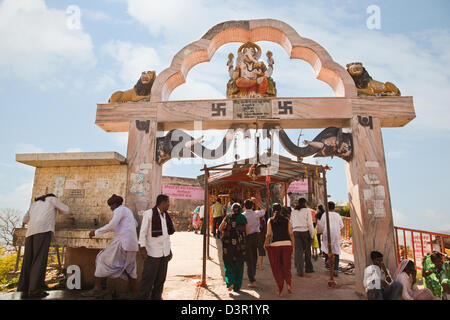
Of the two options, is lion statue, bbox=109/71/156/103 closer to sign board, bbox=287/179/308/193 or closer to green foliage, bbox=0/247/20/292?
sign board, bbox=287/179/308/193

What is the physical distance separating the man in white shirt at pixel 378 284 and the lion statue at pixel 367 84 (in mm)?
3596

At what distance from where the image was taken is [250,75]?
6.48 m

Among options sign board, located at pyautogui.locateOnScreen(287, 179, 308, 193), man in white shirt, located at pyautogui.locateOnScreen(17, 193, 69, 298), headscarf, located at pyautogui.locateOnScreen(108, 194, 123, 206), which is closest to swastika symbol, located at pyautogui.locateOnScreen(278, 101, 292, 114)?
headscarf, located at pyautogui.locateOnScreen(108, 194, 123, 206)

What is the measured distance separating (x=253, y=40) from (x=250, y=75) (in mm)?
1059

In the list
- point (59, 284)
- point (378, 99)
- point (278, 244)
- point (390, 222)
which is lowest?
point (59, 284)

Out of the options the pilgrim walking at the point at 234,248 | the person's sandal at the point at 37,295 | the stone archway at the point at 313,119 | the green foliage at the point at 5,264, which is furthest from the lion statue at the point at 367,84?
the green foliage at the point at 5,264

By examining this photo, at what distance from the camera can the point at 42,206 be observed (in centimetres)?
493

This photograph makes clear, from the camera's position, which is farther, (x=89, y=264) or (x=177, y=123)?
(x=177, y=123)

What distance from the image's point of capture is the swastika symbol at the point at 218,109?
20.0ft

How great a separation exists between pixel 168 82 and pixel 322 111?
3.71 m

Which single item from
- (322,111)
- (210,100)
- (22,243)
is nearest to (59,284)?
(22,243)

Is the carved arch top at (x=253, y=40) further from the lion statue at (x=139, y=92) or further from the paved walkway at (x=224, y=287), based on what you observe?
the paved walkway at (x=224, y=287)
